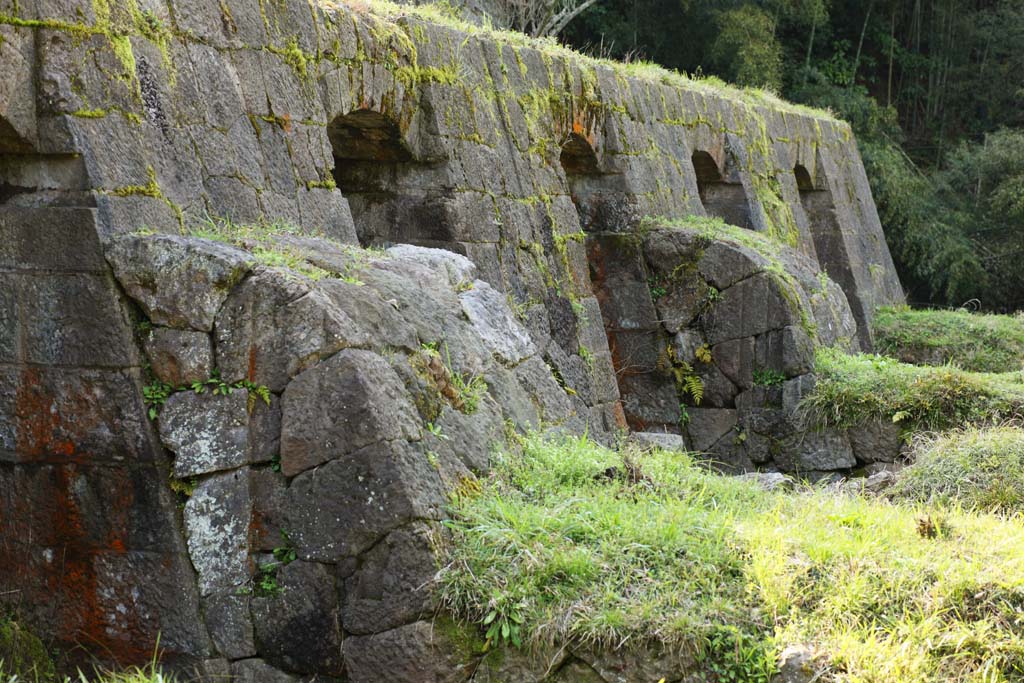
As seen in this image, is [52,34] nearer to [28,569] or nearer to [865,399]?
[28,569]

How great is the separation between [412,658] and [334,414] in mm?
909

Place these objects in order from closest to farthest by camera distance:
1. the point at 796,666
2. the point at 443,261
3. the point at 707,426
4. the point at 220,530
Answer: the point at 796,666
the point at 220,530
the point at 443,261
the point at 707,426

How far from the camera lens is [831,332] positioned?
10398 millimetres

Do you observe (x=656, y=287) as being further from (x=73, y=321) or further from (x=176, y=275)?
(x=73, y=321)

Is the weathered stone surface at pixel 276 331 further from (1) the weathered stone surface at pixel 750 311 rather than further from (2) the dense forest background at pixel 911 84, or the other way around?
(2) the dense forest background at pixel 911 84

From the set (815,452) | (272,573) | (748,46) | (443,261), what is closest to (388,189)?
(443,261)

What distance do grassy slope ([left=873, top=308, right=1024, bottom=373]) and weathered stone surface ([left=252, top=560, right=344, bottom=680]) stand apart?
32.7 ft

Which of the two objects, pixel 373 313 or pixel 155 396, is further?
pixel 373 313

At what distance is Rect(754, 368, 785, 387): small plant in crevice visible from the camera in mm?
9609

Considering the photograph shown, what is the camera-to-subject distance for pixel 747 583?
13.7 feet

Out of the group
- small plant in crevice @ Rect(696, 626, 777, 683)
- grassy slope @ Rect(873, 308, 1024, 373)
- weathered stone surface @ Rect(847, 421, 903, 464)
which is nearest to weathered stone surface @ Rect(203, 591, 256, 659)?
small plant in crevice @ Rect(696, 626, 777, 683)

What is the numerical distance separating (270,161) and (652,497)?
2.60m

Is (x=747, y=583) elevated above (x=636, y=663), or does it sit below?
above

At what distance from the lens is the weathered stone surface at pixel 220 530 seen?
4391mm
